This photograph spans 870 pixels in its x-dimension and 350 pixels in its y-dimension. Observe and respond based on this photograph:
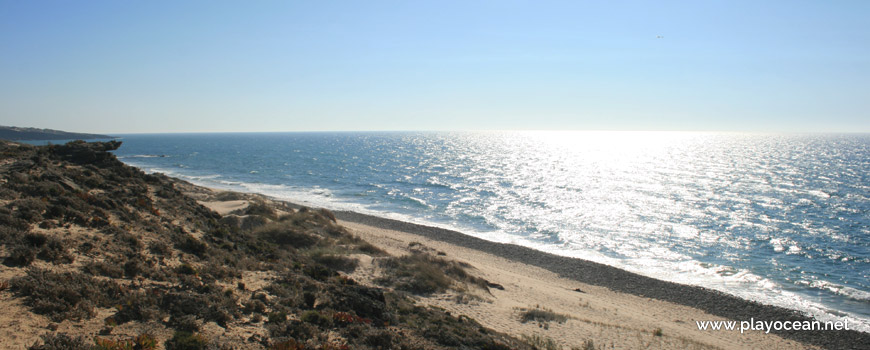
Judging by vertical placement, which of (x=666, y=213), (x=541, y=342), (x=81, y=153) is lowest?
(x=666, y=213)

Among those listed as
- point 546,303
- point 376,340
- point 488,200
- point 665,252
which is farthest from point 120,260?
point 488,200

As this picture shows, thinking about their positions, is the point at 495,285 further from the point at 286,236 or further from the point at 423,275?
the point at 286,236

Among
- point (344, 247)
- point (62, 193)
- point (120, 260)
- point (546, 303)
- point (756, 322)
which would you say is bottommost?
point (756, 322)

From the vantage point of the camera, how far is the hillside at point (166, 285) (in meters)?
8.87

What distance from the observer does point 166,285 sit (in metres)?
11.6

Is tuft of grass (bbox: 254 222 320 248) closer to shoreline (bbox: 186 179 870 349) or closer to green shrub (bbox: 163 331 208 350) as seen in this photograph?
shoreline (bbox: 186 179 870 349)

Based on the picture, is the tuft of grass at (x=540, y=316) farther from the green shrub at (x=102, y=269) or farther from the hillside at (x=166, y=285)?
the green shrub at (x=102, y=269)

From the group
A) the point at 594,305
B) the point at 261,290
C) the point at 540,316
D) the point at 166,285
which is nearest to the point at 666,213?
the point at 594,305

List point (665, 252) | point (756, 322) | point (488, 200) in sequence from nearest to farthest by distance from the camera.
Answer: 1. point (756, 322)
2. point (665, 252)
3. point (488, 200)

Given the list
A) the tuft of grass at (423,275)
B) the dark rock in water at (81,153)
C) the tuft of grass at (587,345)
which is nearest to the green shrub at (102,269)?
the tuft of grass at (423,275)

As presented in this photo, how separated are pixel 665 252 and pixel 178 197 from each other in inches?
1349

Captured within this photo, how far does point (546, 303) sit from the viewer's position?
20234 millimetres

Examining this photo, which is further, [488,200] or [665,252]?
[488,200]

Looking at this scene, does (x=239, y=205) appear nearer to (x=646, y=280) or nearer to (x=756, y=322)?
(x=646, y=280)
